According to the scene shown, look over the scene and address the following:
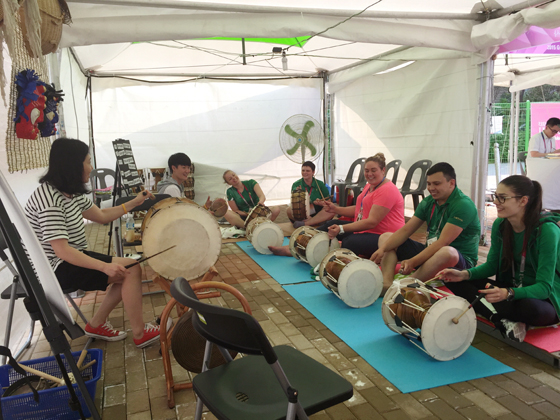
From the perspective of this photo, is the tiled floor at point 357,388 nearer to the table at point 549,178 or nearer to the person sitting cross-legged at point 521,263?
the person sitting cross-legged at point 521,263

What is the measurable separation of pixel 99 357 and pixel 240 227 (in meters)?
4.32

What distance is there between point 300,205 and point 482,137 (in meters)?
2.48

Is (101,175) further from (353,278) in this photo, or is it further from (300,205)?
Result: (353,278)

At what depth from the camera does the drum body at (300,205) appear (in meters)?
5.96

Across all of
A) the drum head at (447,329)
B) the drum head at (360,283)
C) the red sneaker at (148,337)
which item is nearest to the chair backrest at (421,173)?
the drum head at (360,283)

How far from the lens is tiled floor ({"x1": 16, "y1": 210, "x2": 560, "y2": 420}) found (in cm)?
218

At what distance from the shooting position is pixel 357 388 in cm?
241

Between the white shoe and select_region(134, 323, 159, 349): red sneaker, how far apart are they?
2391 mm

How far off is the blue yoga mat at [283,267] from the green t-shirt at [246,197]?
3.50 ft

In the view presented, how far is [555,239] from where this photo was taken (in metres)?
2.59

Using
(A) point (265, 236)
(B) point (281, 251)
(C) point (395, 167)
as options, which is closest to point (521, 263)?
(B) point (281, 251)

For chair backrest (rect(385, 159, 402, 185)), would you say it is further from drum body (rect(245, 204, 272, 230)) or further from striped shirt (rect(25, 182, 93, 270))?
striped shirt (rect(25, 182, 93, 270))

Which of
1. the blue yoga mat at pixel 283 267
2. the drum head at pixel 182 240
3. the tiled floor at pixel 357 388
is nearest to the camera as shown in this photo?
the tiled floor at pixel 357 388

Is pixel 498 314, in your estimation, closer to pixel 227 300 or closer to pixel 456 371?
pixel 456 371
